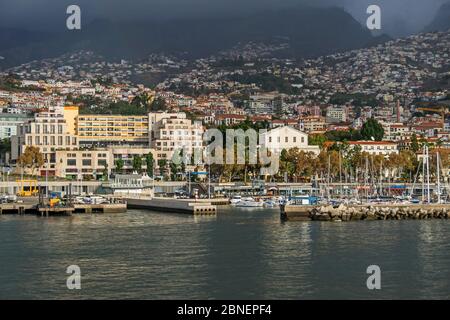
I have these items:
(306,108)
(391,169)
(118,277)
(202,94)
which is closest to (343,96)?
(306,108)

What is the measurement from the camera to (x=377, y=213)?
147ft

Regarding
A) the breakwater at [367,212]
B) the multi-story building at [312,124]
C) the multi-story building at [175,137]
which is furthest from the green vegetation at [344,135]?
the breakwater at [367,212]

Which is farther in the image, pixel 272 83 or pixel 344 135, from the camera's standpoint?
pixel 272 83

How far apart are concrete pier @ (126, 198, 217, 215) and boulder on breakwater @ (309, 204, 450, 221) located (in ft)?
26.2

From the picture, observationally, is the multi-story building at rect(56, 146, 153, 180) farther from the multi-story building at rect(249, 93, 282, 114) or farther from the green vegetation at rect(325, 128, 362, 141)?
the multi-story building at rect(249, 93, 282, 114)

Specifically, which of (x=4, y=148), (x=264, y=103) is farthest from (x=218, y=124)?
(x=264, y=103)

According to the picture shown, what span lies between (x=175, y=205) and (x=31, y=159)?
88.6ft

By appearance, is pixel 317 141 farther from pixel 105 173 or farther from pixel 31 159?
pixel 31 159

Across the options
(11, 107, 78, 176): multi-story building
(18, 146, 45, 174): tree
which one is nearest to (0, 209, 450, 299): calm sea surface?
(18, 146, 45, 174): tree

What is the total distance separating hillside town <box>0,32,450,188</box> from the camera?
79062 millimetres

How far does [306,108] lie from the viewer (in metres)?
163

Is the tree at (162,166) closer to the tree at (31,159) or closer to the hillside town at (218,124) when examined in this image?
the hillside town at (218,124)

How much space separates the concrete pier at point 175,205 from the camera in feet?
165
